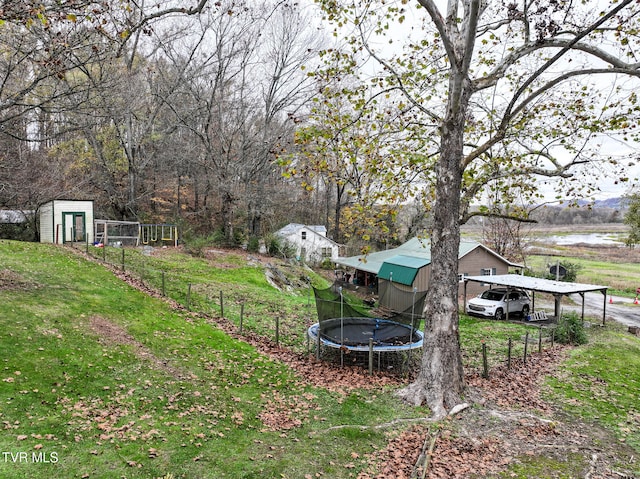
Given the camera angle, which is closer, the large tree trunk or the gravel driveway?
the large tree trunk

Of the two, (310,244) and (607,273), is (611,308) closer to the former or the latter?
(607,273)

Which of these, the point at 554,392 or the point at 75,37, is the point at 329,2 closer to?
the point at 75,37

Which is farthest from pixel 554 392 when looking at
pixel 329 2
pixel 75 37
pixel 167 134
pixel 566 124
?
pixel 167 134

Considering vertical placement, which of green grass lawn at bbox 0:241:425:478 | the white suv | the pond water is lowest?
the white suv

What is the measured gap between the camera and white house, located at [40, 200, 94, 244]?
23375 millimetres

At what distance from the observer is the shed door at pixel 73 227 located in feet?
77.6

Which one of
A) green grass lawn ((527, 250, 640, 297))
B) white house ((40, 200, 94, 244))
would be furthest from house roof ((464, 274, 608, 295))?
white house ((40, 200, 94, 244))

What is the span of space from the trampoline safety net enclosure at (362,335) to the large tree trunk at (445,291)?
1812 mm

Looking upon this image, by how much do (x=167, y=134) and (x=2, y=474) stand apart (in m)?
32.7

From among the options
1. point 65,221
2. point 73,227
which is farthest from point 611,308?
point 65,221

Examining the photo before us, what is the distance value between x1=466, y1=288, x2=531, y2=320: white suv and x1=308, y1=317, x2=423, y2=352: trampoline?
11723 millimetres

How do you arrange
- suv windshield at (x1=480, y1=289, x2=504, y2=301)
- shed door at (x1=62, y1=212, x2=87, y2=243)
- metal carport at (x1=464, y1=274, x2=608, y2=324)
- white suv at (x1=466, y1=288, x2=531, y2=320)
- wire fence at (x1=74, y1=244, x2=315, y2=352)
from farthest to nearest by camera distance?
1. shed door at (x1=62, y1=212, x2=87, y2=243)
2. suv windshield at (x1=480, y1=289, x2=504, y2=301)
3. white suv at (x1=466, y1=288, x2=531, y2=320)
4. metal carport at (x1=464, y1=274, x2=608, y2=324)
5. wire fence at (x1=74, y1=244, x2=315, y2=352)

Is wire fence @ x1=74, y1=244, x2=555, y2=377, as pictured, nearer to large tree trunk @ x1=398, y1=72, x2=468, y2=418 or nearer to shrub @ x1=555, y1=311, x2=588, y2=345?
shrub @ x1=555, y1=311, x2=588, y2=345

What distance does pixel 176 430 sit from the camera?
22.8 feet
